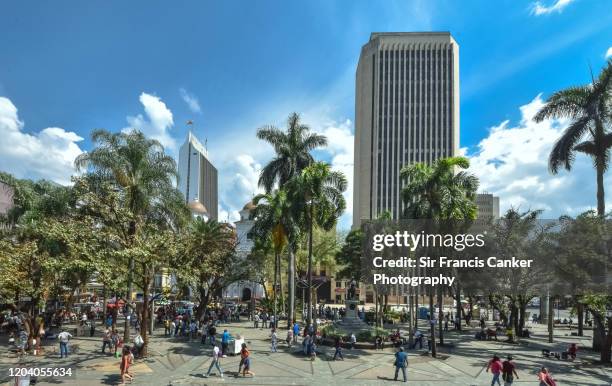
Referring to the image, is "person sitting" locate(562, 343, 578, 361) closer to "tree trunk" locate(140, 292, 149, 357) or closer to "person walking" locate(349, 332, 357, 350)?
"person walking" locate(349, 332, 357, 350)

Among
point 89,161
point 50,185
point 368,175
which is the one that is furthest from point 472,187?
point 368,175

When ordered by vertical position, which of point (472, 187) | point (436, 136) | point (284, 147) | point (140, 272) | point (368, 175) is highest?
point (436, 136)

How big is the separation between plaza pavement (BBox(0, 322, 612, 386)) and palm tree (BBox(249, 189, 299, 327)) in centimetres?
748

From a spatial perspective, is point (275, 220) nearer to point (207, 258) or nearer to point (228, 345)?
point (207, 258)

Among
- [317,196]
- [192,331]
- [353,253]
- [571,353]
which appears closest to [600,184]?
[571,353]

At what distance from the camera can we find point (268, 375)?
60.3 ft

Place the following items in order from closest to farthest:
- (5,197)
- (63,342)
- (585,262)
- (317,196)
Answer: (63,342), (585,262), (317,196), (5,197)

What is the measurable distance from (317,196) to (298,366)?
435 inches

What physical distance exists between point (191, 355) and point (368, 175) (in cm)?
7932

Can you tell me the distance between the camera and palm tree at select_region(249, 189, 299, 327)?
30266mm

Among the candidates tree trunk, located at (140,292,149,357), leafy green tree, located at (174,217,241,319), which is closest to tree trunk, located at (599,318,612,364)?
leafy green tree, located at (174,217,241,319)

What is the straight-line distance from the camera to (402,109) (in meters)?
97.2

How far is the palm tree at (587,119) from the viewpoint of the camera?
2678cm

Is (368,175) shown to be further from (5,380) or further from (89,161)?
(5,380)
